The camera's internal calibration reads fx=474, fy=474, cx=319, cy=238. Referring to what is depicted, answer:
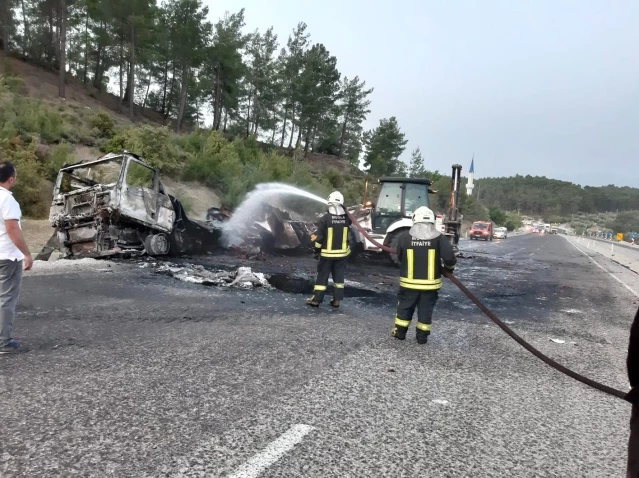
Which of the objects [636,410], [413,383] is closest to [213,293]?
[413,383]

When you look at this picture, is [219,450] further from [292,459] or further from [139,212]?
[139,212]

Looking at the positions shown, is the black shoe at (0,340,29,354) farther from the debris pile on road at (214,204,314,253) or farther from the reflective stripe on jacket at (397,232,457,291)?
the debris pile on road at (214,204,314,253)

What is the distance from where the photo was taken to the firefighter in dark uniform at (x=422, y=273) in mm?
5754

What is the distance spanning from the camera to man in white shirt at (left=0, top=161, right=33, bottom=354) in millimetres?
4379

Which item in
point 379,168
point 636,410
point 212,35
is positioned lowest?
point 636,410

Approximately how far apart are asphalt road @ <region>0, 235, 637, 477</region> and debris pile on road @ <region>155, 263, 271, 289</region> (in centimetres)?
169

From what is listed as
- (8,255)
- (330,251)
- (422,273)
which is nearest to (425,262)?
(422,273)

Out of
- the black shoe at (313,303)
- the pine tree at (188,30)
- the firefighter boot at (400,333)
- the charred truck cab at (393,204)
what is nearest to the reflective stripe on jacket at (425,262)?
the firefighter boot at (400,333)

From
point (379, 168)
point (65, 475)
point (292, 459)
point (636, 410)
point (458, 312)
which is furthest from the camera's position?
point (379, 168)

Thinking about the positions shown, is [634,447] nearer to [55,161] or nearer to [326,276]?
[326,276]

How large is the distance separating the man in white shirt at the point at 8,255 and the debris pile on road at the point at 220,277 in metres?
4.73

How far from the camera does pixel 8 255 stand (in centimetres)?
442

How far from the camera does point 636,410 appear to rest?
4.99 ft

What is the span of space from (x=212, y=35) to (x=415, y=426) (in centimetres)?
4490
